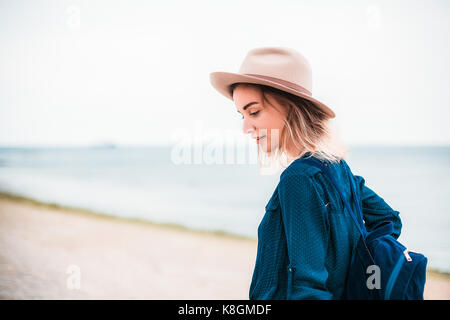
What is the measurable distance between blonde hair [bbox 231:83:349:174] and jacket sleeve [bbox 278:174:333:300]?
23 centimetres

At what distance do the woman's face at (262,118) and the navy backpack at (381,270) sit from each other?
0.21m

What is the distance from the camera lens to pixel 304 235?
3.35ft

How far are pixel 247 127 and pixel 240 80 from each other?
205 mm

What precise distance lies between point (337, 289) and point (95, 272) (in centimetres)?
479

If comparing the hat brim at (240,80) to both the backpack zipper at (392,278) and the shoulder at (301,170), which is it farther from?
the backpack zipper at (392,278)

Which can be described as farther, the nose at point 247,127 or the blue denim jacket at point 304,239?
the nose at point 247,127

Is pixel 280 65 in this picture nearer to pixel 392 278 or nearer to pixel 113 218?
pixel 392 278

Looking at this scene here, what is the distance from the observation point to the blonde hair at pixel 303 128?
1279 mm

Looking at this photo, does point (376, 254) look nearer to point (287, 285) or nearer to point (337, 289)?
point (337, 289)

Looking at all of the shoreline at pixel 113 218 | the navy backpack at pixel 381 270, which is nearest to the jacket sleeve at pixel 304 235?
the navy backpack at pixel 381 270

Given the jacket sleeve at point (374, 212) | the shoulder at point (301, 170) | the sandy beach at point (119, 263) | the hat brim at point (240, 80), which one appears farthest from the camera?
the sandy beach at point (119, 263)

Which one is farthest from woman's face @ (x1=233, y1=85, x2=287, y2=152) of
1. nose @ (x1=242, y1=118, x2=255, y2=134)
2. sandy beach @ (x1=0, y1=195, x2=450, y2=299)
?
sandy beach @ (x1=0, y1=195, x2=450, y2=299)

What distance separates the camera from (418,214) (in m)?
12.2
